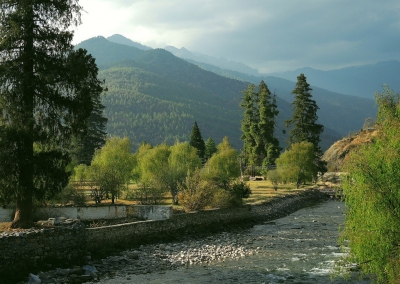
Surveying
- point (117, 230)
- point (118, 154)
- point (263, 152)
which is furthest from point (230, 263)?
point (263, 152)

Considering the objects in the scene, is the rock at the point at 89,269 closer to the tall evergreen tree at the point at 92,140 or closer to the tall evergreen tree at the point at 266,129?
the tall evergreen tree at the point at 92,140

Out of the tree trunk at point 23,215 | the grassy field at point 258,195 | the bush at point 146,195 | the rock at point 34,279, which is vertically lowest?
the rock at point 34,279

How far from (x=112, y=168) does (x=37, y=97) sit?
20.0 m

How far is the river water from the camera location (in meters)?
18.2

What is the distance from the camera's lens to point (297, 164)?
58.6 metres

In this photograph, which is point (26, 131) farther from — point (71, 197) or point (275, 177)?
point (275, 177)

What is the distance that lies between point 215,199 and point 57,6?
69.0ft

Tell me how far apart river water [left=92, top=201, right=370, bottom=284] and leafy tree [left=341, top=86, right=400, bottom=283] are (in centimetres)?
582

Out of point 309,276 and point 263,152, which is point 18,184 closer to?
point 309,276

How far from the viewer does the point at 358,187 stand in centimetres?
1283

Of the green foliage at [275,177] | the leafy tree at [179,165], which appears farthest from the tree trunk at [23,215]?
the green foliage at [275,177]

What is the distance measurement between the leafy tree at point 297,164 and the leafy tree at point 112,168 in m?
25.7

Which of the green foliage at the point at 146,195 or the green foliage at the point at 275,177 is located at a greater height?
the green foliage at the point at 275,177

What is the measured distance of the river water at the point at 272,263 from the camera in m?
18.2
